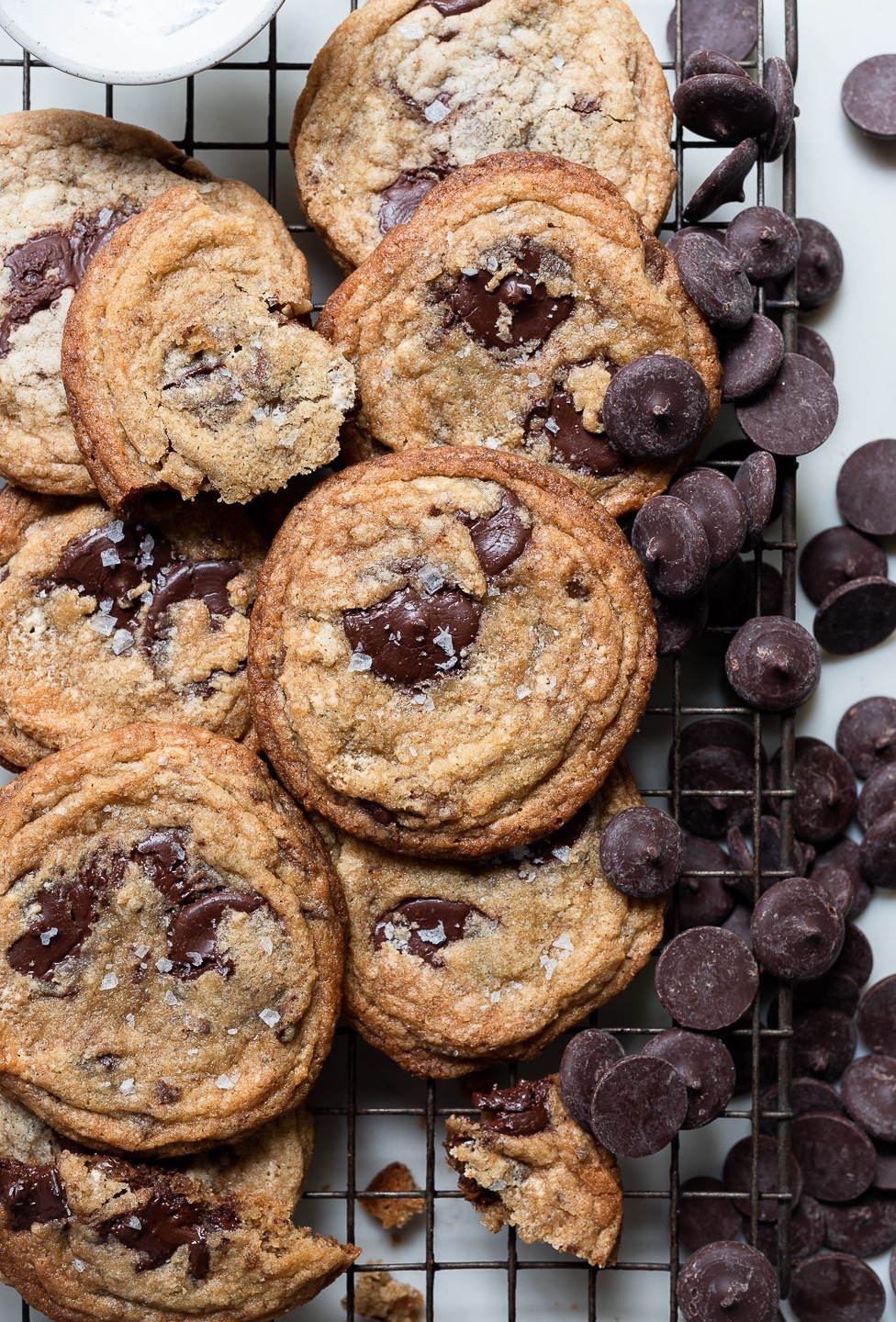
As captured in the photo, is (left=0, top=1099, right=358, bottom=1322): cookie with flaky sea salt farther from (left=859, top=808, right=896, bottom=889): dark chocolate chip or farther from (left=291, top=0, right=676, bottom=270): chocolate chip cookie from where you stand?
(left=291, top=0, right=676, bottom=270): chocolate chip cookie

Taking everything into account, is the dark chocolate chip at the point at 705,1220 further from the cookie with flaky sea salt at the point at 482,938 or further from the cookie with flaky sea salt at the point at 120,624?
the cookie with flaky sea salt at the point at 120,624

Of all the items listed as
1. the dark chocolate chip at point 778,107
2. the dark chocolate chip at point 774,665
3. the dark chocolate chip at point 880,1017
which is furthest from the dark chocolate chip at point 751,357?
the dark chocolate chip at point 880,1017

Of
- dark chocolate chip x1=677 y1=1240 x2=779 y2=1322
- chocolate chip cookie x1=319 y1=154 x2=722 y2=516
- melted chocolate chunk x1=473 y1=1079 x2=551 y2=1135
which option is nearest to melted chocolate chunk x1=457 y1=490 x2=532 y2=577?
chocolate chip cookie x1=319 y1=154 x2=722 y2=516

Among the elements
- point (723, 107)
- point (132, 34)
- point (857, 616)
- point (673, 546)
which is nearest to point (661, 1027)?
point (857, 616)

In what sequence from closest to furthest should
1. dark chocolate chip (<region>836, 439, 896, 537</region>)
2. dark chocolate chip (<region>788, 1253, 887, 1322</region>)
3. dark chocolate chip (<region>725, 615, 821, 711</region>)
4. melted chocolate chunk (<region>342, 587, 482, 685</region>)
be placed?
melted chocolate chunk (<region>342, 587, 482, 685</region>)
dark chocolate chip (<region>725, 615, 821, 711</region>)
dark chocolate chip (<region>788, 1253, 887, 1322</region>)
dark chocolate chip (<region>836, 439, 896, 537</region>)

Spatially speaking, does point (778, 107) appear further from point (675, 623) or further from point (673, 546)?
point (675, 623)

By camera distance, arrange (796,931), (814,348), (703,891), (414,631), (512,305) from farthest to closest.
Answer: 1. (814,348)
2. (703,891)
3. (796,931)
4. (512,305)
5. (414,631)
